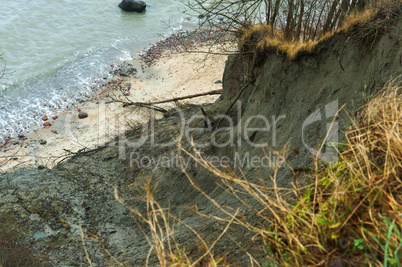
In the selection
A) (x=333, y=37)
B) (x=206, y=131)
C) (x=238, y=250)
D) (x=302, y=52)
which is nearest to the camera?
(x=238, y=250)

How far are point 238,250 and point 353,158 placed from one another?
1596mm

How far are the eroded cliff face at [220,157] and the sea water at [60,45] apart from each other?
703 centimetres

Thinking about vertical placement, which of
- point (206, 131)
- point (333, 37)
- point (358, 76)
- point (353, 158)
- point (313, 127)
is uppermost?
point (333, 37)

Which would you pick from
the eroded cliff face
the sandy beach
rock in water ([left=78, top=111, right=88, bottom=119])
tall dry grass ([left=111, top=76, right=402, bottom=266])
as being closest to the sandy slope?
the sandy beach

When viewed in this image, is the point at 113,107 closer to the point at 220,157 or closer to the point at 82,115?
the point at 82,115

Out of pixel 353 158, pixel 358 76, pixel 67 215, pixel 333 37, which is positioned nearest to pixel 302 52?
pixel 333 37

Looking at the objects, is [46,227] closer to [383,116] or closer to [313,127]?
[313,127]

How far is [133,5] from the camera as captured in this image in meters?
21.2

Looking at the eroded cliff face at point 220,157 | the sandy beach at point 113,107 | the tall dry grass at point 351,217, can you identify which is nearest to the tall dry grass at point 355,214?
the tall dry grass at point 351,217

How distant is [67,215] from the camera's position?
646cm

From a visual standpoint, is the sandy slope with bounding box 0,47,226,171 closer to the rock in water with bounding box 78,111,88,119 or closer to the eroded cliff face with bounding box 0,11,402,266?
the rock in water with bounding box 78,111,88,119

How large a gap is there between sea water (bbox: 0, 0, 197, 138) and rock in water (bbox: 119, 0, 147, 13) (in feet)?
1.01

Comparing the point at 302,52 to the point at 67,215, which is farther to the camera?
the point at 67,215

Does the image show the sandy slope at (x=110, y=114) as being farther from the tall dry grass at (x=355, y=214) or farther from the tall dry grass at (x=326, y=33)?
the tall dry grass at (x=355, y=214)
